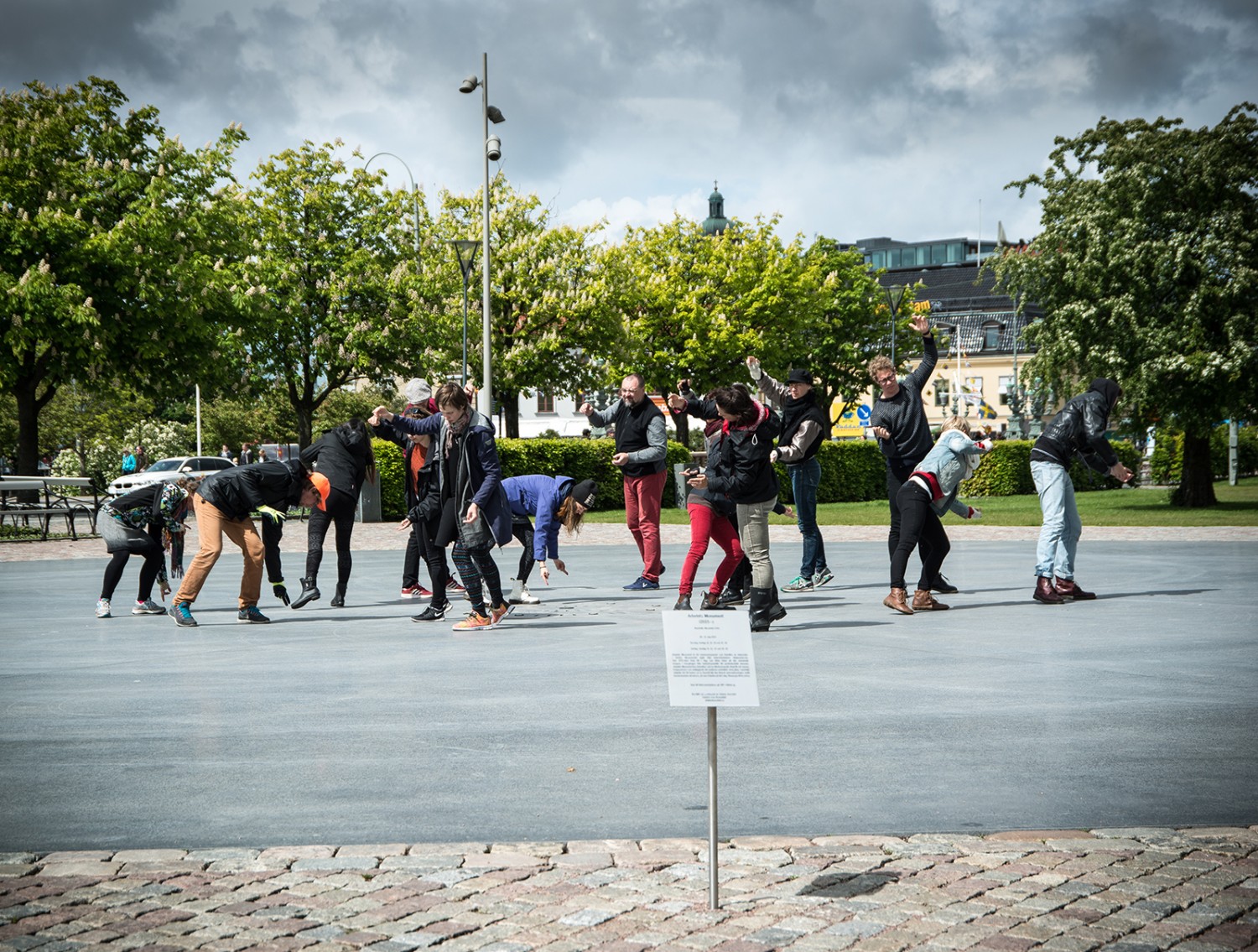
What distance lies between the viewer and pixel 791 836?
4.72m

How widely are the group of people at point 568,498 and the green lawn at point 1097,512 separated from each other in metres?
13.3

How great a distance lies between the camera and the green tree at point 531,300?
4541 centimetres

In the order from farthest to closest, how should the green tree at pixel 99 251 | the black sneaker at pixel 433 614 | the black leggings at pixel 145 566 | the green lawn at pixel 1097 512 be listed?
the green tree at pixel 99 251 → the green lawn at pixel 1097 512 → the black leggings at pixel 145 566 → the black sneaker at pixel 433 614

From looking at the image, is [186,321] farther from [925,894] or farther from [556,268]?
[925,894]

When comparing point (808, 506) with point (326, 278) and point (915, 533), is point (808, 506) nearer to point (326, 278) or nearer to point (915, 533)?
point (915, 533)

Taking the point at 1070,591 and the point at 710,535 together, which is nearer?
the point at 710,535

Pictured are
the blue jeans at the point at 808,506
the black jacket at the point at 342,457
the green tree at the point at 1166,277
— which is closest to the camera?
the black jacket at the point at 342,457

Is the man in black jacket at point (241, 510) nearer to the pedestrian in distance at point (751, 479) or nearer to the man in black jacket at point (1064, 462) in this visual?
the pedestrian in distance at point (751, 479)

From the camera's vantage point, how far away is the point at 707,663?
14.0ft

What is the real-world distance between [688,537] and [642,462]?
345 inches

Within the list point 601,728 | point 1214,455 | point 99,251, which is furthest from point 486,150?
point 1214,455

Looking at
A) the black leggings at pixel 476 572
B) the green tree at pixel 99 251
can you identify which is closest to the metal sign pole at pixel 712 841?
the black leggings at pixel 476 572

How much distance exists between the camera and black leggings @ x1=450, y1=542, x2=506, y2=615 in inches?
408

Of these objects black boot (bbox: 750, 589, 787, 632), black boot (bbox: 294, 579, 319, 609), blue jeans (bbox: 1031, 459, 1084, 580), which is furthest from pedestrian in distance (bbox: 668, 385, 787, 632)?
black boot (bbox: 294, 579, 319, 609)
